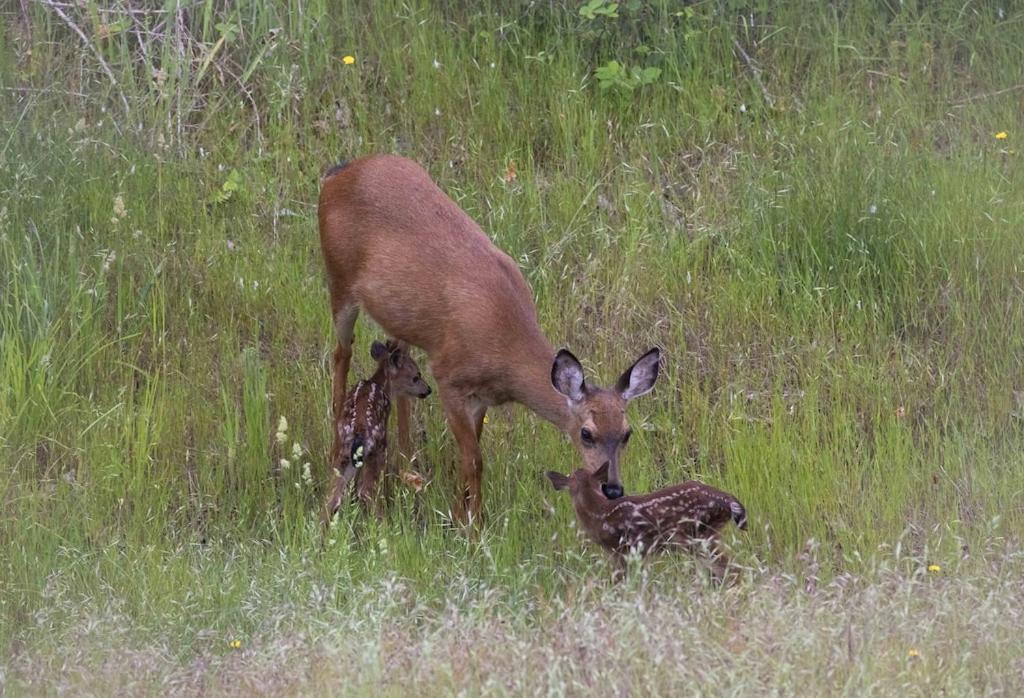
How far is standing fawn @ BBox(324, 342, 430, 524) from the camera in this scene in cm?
830

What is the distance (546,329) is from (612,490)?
1.88m

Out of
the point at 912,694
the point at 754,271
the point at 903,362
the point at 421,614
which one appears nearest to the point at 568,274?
the point at 754,271

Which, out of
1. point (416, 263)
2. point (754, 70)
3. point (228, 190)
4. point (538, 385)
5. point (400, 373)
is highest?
point (754, 70)

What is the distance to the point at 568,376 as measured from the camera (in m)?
7.96

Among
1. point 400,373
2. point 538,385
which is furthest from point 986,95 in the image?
point 400,373

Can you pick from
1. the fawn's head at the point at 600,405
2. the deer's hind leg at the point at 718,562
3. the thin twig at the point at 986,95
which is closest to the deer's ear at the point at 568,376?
the fawn's head at the point at 600,405

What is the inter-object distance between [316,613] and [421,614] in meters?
0.53

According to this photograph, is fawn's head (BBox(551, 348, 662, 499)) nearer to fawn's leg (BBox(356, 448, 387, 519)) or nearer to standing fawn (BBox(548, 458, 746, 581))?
standing fawn (BBox(548, 458, 746, 581))

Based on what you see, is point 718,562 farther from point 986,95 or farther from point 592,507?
point 986,95

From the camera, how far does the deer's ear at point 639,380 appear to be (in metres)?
7.98

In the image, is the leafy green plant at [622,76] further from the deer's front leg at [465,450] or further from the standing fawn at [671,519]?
the standing fawn at [671,519]

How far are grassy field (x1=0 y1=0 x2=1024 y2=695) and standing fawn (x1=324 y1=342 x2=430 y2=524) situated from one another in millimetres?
228

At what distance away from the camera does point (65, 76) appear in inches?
410

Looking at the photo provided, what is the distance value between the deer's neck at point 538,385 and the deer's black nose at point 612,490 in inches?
26.4
